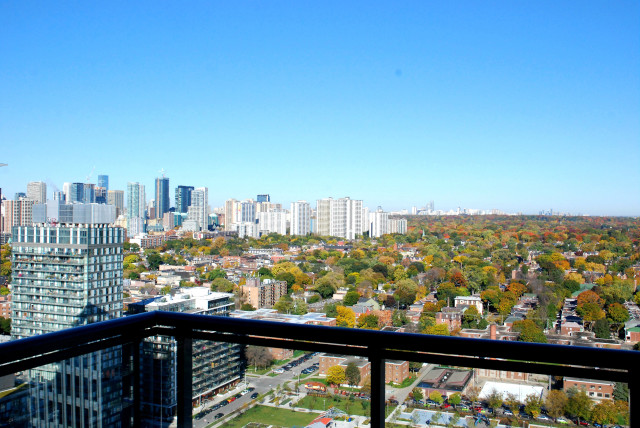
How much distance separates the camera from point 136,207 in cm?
2662

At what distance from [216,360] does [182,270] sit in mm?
14001

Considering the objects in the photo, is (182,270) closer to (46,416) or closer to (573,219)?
(573,219)

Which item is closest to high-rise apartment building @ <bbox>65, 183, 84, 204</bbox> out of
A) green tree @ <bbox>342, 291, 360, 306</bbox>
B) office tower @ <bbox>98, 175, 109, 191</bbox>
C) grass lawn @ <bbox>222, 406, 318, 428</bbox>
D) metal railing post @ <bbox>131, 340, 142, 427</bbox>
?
office tower @ <bbox>98, 175, 109, 191</bbox>

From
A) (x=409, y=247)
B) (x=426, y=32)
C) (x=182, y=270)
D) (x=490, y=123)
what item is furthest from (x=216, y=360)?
(x=490, y=123)

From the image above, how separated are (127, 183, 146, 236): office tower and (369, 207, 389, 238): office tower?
11.2 m

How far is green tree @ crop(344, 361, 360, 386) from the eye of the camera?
3.30ft

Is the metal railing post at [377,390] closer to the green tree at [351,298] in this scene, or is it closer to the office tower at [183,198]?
the green tree at [351,298]

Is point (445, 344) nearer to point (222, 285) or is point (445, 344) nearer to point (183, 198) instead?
point (222, 285)

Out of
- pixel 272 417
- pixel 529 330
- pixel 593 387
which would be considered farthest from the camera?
pixel 529 330

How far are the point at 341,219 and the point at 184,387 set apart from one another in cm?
2480

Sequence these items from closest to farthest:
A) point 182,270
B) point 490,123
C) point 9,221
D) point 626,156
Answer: point 9,221 < point 182,270 < point 626,156 < point 490,123

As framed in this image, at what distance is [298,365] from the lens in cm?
109

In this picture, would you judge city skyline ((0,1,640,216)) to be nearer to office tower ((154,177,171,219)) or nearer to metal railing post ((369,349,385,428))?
office tower ((154,177,171,219))

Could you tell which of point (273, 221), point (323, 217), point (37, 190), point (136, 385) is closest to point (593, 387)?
point (136, 385)
